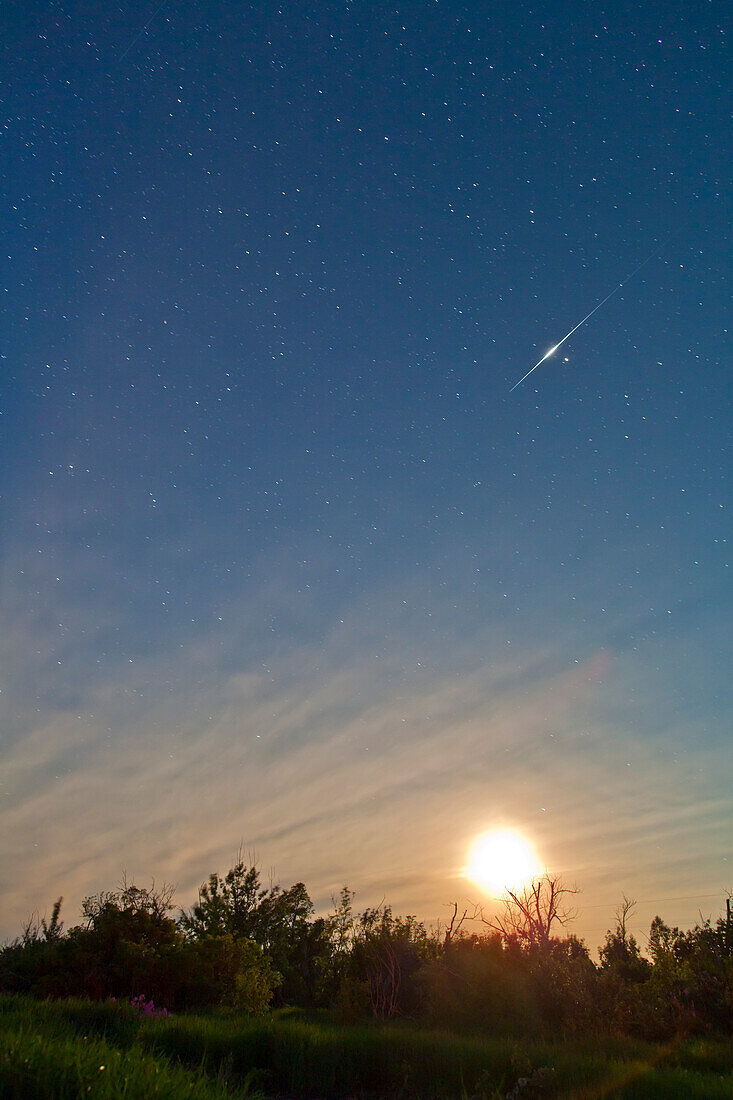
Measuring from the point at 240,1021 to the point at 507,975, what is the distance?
58.0 feet

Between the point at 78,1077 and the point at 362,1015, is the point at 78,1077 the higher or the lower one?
the higher one

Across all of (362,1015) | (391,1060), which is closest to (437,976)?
(362,1015)

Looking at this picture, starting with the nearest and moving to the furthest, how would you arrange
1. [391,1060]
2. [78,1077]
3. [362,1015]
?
[78,1077], [391,1060], [362,1015]

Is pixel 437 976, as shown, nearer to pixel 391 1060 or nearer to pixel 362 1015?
pixel 362 1015

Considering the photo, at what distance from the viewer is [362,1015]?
1193 inches

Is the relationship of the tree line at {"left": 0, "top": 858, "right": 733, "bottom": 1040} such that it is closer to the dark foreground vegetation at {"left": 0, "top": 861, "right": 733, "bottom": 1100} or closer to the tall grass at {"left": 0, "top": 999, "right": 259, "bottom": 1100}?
the dark foreground vegetation at {"left": 0, "top": 861, "right": 733, "bottom": 1100}

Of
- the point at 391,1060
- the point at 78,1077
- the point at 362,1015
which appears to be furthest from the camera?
the point at 362,1015

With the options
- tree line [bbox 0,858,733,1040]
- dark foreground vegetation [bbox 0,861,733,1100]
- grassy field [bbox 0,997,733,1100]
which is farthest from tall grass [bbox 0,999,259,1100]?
tree line [bbox 0,858,733,1040]

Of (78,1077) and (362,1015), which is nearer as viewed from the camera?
(78,1077)

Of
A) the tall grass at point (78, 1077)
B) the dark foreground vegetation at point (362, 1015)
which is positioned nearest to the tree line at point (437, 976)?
the dark foreground vegetation at point (362, 1015)

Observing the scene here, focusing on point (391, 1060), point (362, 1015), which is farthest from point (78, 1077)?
point (362, 1015)

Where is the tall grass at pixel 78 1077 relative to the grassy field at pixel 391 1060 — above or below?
above

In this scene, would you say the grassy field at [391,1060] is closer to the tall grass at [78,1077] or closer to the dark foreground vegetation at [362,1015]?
the dark foreground vegetation at [362,1015]

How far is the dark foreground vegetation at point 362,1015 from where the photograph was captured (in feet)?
31.6
